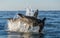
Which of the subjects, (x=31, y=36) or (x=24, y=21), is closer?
(x=31, y=36)

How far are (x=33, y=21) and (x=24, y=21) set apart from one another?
103 centimetres

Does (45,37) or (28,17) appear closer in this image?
(45,37)

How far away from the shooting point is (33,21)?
3728cm

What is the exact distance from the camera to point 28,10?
135 ft

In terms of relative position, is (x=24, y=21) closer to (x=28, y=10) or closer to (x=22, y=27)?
(x=22, y=27)

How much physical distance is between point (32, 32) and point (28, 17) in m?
1.75

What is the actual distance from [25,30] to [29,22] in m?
1.01

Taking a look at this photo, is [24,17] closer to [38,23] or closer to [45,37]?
[38,23]

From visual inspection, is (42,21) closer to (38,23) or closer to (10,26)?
(38,23)

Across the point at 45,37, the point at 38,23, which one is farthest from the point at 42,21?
the point at 45,37

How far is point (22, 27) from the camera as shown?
123 ft

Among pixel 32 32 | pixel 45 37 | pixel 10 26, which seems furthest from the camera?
pixel 10 26

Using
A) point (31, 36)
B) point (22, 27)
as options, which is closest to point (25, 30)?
point (22, 27)

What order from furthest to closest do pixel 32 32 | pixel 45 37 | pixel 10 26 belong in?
pixel 10 26, pixel 32 32, pixel 45 37
